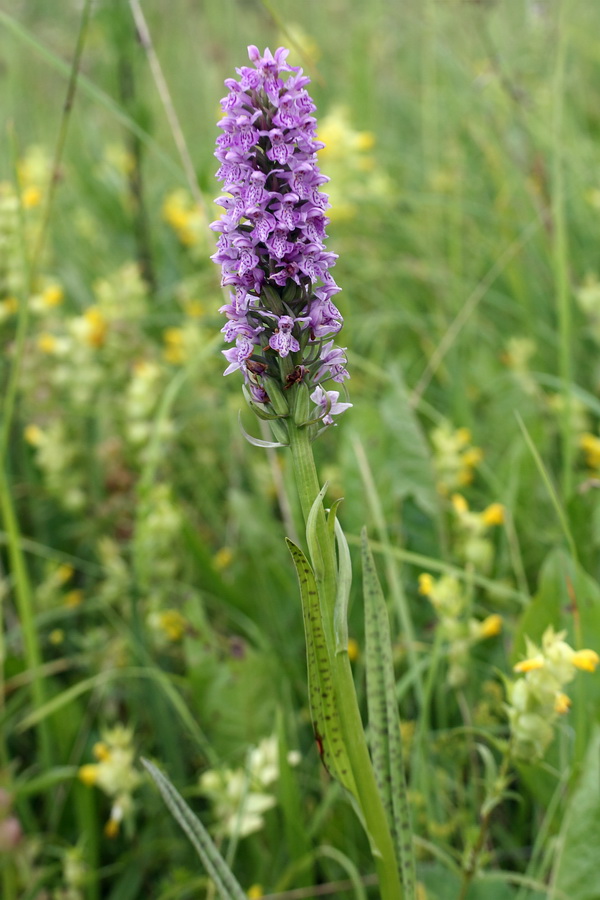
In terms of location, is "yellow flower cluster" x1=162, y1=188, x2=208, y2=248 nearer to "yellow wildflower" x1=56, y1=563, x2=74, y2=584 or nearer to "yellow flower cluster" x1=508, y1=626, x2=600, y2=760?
"yellow wildflower" x1=56, y1=563, x2=74, y2=584

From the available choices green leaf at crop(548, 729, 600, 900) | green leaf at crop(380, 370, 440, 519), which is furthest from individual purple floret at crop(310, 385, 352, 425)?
green leaf at crop(380, 370, 440, 519)

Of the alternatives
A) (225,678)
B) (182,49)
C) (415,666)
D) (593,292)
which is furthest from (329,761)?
(182,49)

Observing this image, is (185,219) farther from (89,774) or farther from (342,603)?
(342,603)

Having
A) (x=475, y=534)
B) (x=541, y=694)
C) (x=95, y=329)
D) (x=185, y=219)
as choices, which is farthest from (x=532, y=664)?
(x=185, y=219)

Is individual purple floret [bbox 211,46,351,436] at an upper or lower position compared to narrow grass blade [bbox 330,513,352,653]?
upper

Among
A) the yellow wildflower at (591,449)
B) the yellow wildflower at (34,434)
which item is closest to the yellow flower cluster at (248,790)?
the yellow wildflower at (591,449)

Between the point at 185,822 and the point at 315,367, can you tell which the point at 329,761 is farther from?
the point at 315,367
